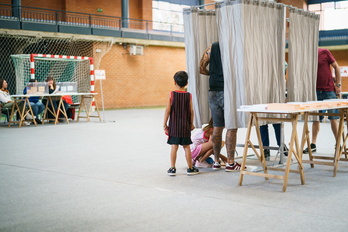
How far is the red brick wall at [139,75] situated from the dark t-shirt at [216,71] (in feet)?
50.6

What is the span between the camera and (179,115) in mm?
4586

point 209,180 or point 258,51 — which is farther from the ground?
point 258,51

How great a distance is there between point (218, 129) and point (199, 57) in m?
0.94

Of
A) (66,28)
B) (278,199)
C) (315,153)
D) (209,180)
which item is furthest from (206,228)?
(66,28)

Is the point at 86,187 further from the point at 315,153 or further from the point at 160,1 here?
the point at 160,1

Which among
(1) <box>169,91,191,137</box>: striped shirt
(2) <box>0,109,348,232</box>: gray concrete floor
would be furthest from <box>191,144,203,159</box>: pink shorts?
(1) <box>169,91,191,137</box>: striped shirt

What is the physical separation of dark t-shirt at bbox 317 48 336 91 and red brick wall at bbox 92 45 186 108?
1481cm

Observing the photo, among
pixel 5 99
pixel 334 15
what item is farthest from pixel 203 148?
pixel 334 15

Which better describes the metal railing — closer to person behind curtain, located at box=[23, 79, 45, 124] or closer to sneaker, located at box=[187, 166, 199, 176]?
person behind curtain, located at box=[23, 79, 45, 124]

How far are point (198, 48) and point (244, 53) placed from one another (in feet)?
2.76

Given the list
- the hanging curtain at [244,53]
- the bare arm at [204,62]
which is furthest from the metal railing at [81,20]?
the hanging curtain at [244,53]

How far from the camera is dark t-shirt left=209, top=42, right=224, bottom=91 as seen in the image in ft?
15.6

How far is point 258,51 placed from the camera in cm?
464

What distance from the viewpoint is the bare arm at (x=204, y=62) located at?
491cm
